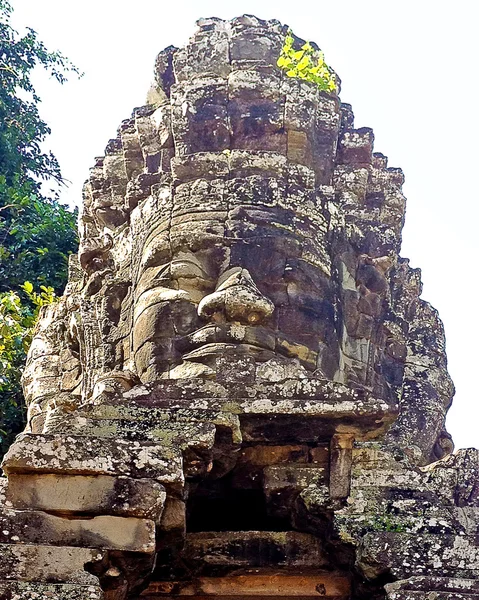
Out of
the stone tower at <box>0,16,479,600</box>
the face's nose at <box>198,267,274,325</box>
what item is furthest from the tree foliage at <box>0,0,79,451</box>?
the face's nose at <box>198,267,274,325</box>

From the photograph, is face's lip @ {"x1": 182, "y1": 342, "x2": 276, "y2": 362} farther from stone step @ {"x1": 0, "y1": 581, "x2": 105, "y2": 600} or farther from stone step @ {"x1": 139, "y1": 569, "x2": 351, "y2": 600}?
stone step @ {"x1": 0, "y1": 581, "x2": 105, "y2": 600}

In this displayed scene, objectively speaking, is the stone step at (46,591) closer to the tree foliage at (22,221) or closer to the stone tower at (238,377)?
the stone tower at (238,377)

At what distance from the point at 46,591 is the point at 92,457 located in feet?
3.04

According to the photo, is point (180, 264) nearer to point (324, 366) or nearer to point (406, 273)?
point (324, 366)

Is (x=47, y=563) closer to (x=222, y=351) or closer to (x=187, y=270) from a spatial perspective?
(x=222, y=351)

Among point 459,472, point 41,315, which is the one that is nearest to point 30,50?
point 41,315

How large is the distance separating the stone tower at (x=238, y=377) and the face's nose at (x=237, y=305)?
0.05 ft

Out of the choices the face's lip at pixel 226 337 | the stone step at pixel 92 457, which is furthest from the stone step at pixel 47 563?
the face's lip at pixel 226 337

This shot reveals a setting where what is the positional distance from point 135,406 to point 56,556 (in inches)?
55.3

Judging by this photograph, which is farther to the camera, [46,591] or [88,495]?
[88,495]

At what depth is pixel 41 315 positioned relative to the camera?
1259 centimetres

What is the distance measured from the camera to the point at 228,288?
32.6 feet

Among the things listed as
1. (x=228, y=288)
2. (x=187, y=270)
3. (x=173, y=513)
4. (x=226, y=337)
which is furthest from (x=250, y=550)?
(x=187, y=270)

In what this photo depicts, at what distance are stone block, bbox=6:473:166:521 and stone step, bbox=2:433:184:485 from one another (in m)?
0.05
